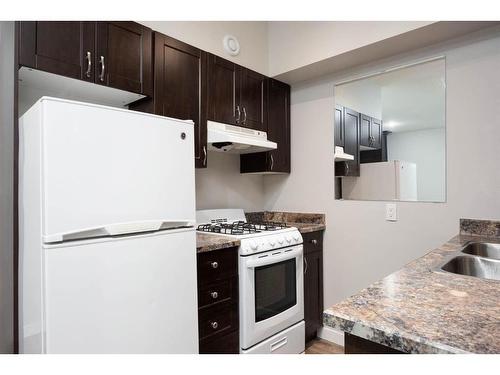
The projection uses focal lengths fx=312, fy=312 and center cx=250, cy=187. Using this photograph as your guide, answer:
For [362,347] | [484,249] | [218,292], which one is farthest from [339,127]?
[362,347]

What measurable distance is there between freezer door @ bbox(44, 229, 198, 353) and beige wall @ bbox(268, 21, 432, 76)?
67.4 inches

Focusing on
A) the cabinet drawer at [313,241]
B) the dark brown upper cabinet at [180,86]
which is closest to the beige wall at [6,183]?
the dark brown upper cabinet at [180,86]

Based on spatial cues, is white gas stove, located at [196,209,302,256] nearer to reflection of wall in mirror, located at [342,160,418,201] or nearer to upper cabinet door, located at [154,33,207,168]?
upper cabinet door, located at [154,33,207,168]

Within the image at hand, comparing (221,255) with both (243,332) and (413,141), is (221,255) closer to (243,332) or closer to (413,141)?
(243,332)

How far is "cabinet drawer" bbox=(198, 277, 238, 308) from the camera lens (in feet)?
5.80

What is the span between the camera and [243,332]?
1.93m

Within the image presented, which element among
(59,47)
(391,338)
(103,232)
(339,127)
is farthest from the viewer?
(339,127)

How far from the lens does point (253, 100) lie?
2.53 metres

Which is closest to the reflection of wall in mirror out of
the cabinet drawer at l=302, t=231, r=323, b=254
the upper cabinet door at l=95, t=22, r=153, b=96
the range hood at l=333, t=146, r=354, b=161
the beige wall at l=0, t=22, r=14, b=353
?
the range hood at l=333, t=146, r=354, b=161

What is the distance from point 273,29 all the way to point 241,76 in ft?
2.30

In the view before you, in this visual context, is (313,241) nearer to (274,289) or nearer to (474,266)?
(274,289)

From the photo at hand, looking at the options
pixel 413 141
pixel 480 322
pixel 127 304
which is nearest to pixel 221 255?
pixel 127 304

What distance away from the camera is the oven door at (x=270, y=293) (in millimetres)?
1938

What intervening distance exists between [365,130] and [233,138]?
3.62ft
